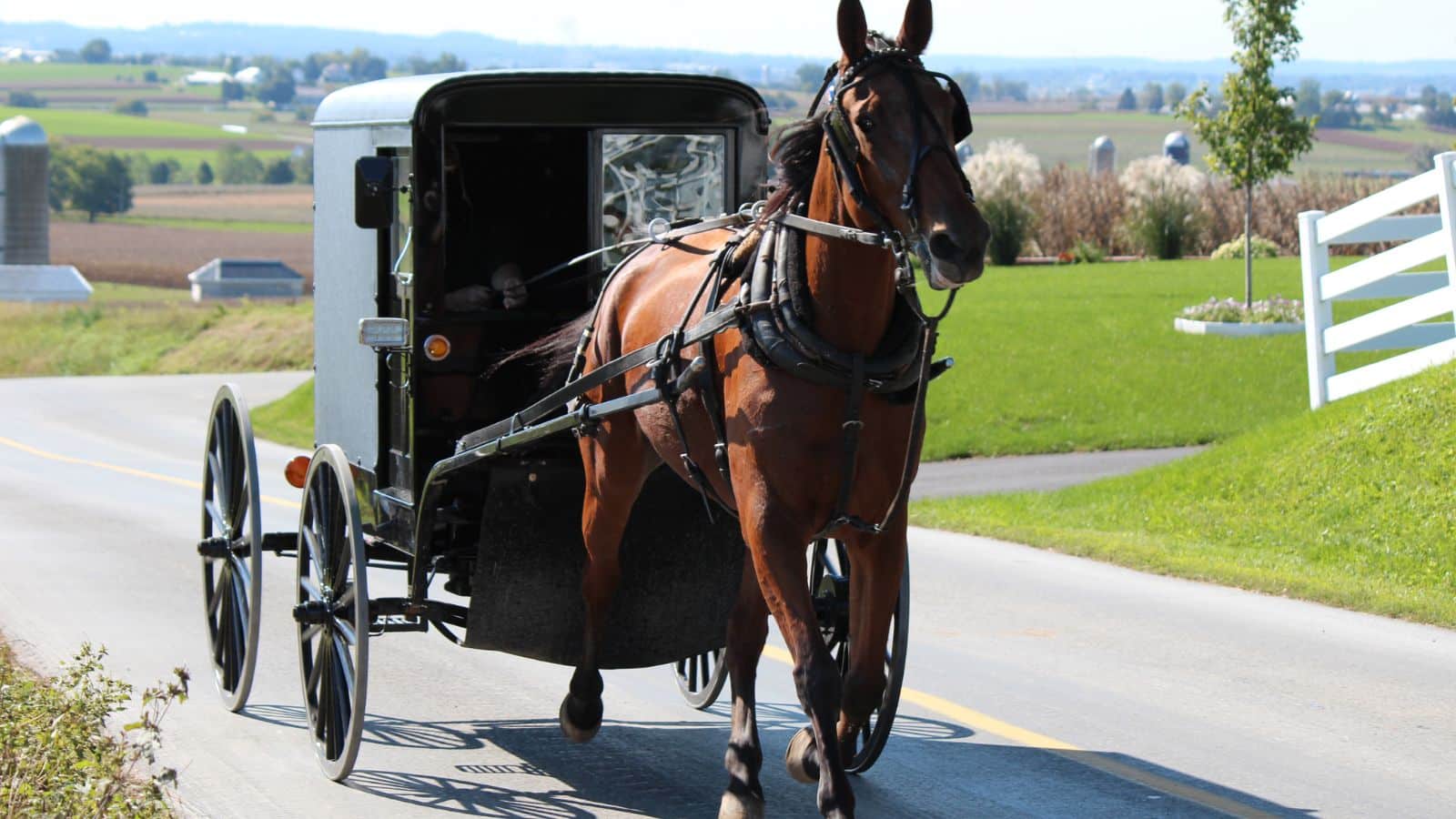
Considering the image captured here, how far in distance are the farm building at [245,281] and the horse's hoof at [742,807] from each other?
59.0 m

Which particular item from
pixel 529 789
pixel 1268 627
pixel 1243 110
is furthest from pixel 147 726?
pixel 1243 110

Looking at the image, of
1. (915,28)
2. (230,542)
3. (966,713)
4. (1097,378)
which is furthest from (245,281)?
(915,28)

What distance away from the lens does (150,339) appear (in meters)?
39.4

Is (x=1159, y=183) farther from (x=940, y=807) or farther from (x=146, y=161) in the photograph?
(x=146, y=161)

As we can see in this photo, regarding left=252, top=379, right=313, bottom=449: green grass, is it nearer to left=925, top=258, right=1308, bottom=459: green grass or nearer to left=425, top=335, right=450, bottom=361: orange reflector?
left=925, top=258, right=1308, bottom=459: green grass

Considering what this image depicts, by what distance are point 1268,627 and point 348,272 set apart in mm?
5044

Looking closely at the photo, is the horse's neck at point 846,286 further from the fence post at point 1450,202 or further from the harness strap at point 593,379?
the fence post at point 1450,202

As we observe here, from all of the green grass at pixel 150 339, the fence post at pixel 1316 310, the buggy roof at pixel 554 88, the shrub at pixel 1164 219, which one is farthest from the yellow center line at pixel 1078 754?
the shrub at pixel 1164 219

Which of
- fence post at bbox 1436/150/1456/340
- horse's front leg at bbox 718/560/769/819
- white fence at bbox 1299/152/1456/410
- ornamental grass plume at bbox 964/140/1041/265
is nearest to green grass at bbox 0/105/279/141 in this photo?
ornamental grass plume at bbox 964/140/1041/265

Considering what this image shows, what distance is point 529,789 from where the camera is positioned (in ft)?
23.7

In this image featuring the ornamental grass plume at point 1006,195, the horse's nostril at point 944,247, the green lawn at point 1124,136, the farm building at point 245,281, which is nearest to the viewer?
the horse's nostril at point 944,247

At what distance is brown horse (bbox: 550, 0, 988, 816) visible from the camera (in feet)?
18.2

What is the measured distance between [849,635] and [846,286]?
1.53 meters

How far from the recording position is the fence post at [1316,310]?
49.5ft
